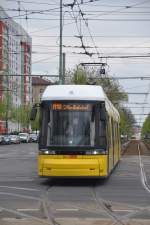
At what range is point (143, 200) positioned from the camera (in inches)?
661

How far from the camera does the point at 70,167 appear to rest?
68.8ft

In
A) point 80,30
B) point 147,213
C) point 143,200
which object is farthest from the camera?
point 80,30

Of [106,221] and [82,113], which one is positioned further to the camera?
[82,113]

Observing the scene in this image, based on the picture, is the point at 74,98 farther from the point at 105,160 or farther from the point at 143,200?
the point at 143,200

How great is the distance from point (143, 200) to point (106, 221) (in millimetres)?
4211

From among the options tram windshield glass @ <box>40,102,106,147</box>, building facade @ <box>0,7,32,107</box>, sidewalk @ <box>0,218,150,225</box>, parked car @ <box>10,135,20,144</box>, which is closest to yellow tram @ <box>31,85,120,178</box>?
tram windshield glass @ <box>40,102,106,147</box>

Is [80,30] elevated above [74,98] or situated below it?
above

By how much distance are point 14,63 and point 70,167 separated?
121607 mm

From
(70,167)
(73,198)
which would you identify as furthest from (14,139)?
(73,198)

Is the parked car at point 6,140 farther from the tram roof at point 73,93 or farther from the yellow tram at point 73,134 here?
the yellow tram at point 73,134

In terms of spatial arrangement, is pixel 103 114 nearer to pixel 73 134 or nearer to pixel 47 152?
pixel 73 134

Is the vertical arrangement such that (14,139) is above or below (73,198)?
below

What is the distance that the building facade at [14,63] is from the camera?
107375 millimetres

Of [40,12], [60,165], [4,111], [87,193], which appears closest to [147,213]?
[87,193]
